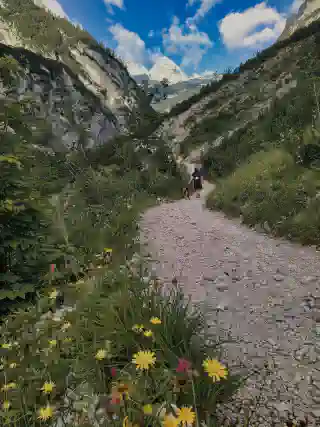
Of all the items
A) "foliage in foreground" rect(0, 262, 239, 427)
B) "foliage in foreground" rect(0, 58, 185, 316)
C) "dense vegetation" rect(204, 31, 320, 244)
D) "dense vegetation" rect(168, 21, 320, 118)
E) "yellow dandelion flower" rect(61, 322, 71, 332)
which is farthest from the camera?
"dense vegetation" rect(168, 21, 320, 118)

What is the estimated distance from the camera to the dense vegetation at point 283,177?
6211mm

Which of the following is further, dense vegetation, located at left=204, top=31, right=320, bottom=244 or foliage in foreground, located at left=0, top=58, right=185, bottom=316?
dense vegetation, located at left=204, top=31, right=320, bottom=244

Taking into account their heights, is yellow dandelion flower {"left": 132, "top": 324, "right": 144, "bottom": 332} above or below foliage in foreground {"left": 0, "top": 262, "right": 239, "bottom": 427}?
above

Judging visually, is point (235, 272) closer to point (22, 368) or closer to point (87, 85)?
point (22, 368)

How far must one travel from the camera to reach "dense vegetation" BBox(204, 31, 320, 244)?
6211mm

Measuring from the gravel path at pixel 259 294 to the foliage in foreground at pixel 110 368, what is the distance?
1.59 feet

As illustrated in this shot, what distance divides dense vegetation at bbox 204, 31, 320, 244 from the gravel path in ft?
1.69

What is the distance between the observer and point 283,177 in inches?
329

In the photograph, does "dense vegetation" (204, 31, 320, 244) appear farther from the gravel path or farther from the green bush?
A: the gravel path

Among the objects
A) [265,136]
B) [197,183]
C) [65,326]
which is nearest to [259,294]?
[65,326]

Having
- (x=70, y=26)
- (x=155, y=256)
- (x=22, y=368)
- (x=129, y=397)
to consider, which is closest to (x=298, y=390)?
(x=129, y=397)

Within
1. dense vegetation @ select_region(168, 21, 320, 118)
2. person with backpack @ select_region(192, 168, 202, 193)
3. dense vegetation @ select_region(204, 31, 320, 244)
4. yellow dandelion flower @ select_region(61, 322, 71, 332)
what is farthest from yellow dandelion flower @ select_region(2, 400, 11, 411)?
dense vegetation @ select_region(168, 21, 320, 118)

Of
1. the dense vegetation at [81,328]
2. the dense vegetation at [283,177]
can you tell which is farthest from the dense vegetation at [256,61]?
the dense vegetation at [81,328]

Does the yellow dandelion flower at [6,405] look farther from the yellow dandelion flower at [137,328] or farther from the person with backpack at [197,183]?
the person with backpack at [197,183]
